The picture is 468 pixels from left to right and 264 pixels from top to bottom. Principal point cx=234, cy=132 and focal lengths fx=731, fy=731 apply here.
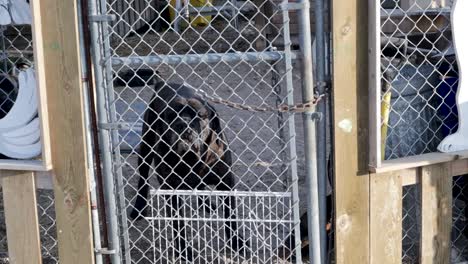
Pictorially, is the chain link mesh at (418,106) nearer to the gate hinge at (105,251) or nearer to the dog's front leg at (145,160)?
the gate hinge at (105,251)

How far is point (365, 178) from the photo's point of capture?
11.4 feet

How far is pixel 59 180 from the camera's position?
347 centimetres

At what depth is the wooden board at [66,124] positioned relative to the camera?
3.30 meters

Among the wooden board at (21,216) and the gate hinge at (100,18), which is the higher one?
the gate hinge at (100,18)

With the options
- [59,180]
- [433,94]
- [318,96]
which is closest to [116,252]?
[59,180]

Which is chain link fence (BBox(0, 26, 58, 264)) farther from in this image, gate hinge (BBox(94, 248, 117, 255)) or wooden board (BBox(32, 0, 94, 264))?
gate hinge (BBox(94, 248, 117, 255))

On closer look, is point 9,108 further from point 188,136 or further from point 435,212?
point 435,212

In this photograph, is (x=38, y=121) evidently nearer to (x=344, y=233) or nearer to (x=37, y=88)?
(x=37, y=88)

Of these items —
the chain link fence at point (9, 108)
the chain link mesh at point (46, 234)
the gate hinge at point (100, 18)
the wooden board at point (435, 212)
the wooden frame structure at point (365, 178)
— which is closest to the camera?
the gate hinge at point (100, 18)

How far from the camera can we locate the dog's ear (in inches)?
191

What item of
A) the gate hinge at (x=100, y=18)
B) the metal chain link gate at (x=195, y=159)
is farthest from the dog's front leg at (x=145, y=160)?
the gate hinge at (x=100, y=18)

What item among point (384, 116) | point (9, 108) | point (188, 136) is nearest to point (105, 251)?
point (9, 108)

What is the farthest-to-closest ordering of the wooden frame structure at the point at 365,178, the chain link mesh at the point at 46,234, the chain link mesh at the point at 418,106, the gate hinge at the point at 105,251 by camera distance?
the chain link mesh at the point at 46,234 < the chain link mesh at the point at 418,106 < the gate hinge at the point at 105,251 < the wooden frame structure at the point at 365,178

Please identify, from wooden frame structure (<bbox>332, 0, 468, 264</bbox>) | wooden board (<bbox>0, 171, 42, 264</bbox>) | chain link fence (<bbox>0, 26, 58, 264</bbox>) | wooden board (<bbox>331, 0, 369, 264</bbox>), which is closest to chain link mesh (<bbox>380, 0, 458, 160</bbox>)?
wooden frame structure (<bbox>332, 0, 468, 264</bbox>)
